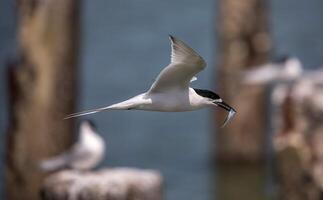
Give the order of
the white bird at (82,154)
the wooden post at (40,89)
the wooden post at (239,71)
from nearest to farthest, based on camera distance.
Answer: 1. the white bird at (82,154)
2. the wooden post at (40,89)
3. the wooden post at (239,71)

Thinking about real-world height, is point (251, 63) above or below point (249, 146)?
above

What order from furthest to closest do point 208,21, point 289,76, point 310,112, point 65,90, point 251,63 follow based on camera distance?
1. point 208,21
2. point 251,63
3. point 289,76
4. point 65,90
5. point 310,112

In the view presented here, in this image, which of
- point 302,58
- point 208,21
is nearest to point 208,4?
point 208,21

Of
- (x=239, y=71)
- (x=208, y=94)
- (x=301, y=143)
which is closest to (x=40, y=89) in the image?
(x=301, y=143)

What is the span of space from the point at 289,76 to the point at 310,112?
215 cm

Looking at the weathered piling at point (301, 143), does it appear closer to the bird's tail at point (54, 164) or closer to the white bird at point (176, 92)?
the bird's tail at point (54, 164)

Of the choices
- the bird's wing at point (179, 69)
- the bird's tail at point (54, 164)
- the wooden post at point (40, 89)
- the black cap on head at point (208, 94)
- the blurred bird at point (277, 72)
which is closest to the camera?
the bird's wing at point (179, 69)

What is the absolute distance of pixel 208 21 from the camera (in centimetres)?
1723

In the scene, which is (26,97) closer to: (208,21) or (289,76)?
(289,76)

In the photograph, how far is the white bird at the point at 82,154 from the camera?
8.22m

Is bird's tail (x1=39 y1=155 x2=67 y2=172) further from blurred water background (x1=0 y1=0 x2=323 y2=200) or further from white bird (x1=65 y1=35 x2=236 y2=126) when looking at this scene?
white bird (x1=65 y1=35 x2=236 y2=126)

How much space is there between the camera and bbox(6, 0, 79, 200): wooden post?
888 centimetres

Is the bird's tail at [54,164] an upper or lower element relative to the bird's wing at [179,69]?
lower

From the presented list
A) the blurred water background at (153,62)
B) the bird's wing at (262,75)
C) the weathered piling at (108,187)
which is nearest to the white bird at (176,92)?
the weathered piling at (108,187)
